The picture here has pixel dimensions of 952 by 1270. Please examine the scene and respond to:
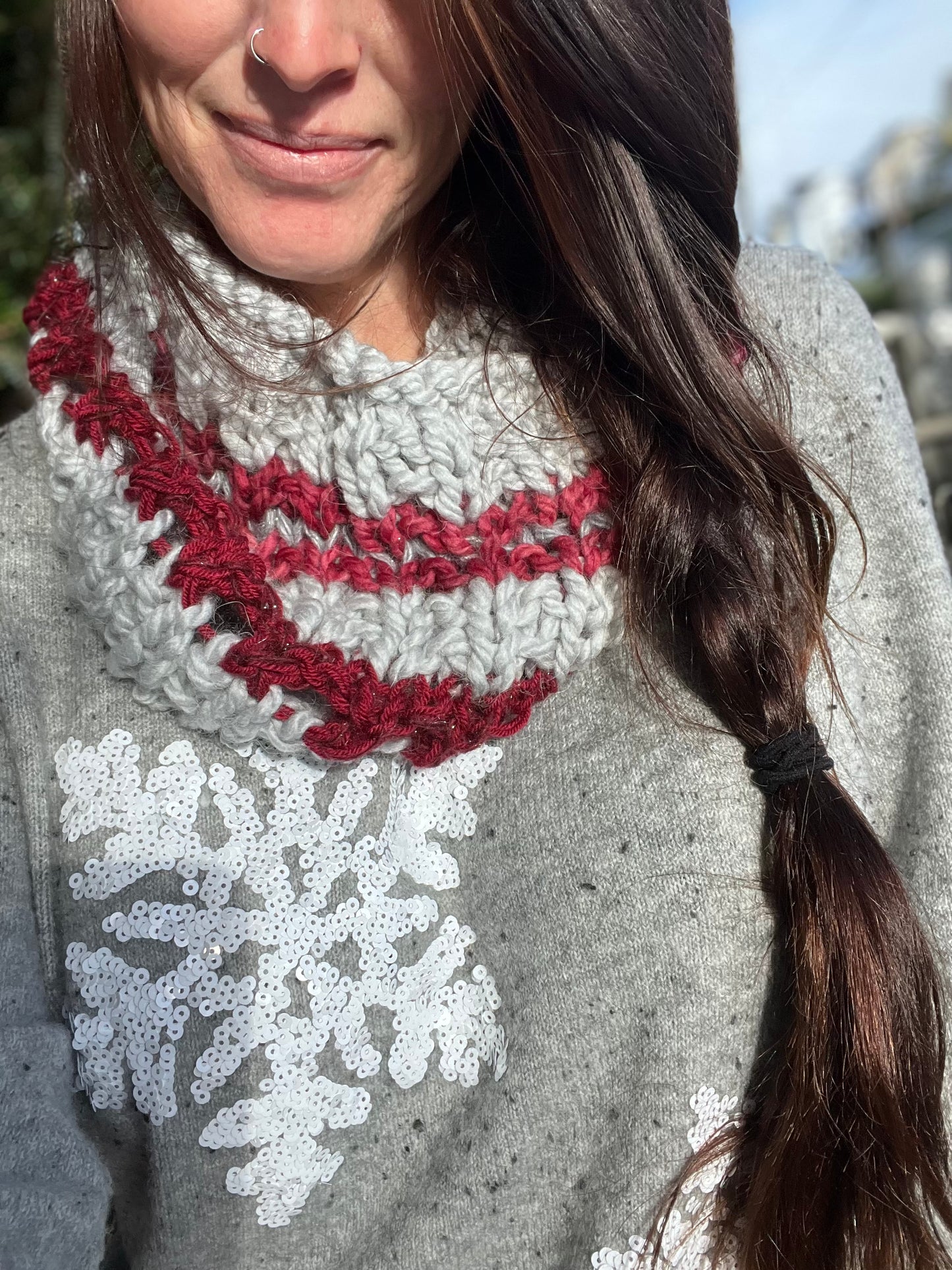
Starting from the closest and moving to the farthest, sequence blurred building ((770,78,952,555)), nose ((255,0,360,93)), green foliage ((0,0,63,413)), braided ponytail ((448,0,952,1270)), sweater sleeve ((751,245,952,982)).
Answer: nose ((255,0,360,93)), braided ponytail ((448,0,952,1270)), sweater sleeve ((751,245,952,982)), green foliage ((0,0,63,413)), blurred building ((770,78,952,555))

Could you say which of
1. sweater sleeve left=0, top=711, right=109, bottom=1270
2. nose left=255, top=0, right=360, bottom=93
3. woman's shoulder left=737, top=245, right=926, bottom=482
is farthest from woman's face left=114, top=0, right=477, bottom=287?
sweater sleeve left=0, top=711, right=109, bottom=1270

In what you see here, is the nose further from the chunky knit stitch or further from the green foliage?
the green foliage

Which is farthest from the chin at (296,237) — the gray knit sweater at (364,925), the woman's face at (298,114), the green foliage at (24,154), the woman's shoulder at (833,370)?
the green foliage at (24,154)

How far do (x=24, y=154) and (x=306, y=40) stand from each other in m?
2.37

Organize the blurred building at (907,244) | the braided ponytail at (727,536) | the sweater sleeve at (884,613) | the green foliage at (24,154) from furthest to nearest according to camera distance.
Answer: the blurred building at (907,244) → the green foliage at (24,154) → the sweater sleeve at (884,613) → the braided ponytail at (727,536)

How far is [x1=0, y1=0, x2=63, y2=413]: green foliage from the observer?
7.98 ft

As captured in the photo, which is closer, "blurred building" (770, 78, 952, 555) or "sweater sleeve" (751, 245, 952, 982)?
"sweater sleeve" (751, 245, 952, 982)

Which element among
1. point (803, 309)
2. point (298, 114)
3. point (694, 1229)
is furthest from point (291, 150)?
point (694, 1229)

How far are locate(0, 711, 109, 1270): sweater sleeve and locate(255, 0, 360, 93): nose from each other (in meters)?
0.55

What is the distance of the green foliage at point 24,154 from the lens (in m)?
2.43

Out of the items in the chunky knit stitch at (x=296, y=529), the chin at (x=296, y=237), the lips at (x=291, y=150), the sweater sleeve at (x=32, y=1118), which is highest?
the lips at (x=291, y=150)

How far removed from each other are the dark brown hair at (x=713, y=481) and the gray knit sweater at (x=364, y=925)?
5 cm

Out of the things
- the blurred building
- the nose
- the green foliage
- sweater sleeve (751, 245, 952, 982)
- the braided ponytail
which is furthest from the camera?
the blurred building

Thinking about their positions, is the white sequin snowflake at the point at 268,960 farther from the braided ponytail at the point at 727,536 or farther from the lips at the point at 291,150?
the lips at the point at 291,150
